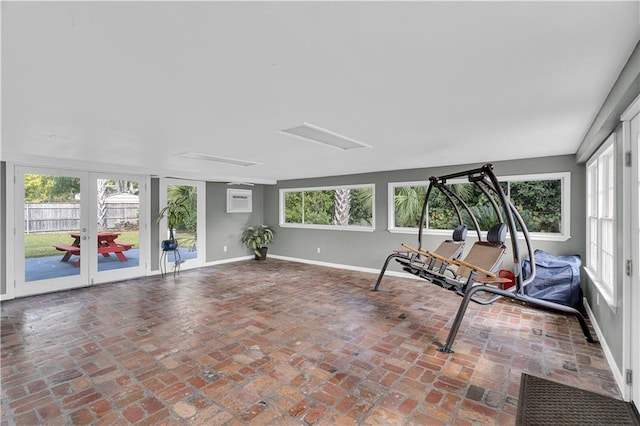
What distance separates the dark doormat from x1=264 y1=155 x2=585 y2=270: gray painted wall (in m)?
3.00

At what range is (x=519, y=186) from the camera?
5219mm

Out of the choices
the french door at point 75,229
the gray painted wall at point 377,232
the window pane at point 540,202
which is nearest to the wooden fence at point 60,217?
the french door at point 75,229

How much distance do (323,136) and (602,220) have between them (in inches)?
128

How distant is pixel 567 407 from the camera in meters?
2.15

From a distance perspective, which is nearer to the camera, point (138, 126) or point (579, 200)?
point (138, 126)

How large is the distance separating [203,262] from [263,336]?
A: 4623 millimetres

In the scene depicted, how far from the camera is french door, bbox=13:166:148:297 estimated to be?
4832 millimetres

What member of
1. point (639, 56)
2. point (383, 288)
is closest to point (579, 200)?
point (383, 288)

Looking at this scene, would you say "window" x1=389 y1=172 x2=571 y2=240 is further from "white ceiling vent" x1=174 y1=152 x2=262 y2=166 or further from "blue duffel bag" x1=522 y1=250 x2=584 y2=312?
"white ceiling vent" x1=174 y1=152 x2=262 y2=166

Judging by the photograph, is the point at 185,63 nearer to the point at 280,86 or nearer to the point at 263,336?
the point at 280,86

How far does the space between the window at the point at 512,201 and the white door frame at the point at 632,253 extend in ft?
8.98

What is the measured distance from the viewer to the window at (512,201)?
4.74 m

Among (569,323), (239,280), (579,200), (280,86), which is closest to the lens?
(280,86)

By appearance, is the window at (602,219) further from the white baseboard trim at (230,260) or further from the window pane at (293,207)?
the white baseboard trim at (230,260)
